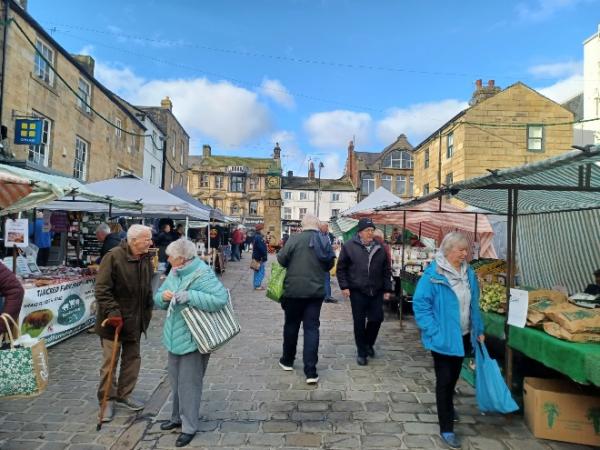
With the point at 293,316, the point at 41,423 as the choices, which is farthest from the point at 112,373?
the point at 293,316

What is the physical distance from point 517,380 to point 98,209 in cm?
990

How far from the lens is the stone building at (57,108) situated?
39.8 ft

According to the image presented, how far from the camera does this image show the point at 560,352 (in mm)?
3455

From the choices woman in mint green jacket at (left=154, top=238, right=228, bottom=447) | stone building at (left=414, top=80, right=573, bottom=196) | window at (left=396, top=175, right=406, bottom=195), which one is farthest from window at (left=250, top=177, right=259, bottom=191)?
woman in mint green jacket at (left=154, top=238, right=228, bottom=447)

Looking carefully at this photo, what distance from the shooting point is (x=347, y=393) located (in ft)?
15.4

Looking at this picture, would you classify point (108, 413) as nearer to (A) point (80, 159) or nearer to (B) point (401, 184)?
(A) point (80, 159)

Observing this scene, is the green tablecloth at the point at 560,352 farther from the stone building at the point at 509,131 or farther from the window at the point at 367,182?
the window at the point at 367,182

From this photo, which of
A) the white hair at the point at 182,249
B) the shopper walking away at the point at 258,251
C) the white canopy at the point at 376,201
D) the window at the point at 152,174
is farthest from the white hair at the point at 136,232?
the window at the point at 152,174

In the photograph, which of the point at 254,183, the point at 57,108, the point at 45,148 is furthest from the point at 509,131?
the point at 254,183

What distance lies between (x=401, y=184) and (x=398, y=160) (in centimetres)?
307

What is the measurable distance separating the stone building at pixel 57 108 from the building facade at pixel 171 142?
6064mm

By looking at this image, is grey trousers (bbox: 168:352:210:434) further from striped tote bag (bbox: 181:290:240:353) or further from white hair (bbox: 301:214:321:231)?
white hair (bbox: 301:214:321:231)

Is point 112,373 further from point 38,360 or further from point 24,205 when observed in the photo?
point 24,205

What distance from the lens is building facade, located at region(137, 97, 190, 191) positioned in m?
28.6
